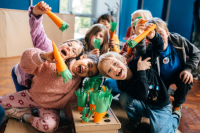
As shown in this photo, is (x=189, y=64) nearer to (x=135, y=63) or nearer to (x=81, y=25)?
(x=135, y=63)

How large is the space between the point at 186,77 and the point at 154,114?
35 cm

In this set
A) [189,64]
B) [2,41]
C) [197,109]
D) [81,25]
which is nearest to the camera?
[189,64]

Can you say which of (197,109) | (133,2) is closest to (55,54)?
(197,109)

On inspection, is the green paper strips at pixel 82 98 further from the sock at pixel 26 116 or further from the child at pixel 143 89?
the sock at pixel 26 116

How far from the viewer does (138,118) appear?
108 centimetres

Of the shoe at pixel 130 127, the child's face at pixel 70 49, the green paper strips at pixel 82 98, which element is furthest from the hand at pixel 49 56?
the shoe at pixel 130 127

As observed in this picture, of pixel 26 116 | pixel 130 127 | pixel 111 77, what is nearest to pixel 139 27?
pixel 111 77

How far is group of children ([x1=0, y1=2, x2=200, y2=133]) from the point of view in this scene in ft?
3.15

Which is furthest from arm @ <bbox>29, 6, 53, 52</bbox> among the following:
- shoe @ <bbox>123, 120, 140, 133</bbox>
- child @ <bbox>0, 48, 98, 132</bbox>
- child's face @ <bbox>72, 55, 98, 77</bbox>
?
shoe @ <bbox>123, 120, 140, 133</bbox>

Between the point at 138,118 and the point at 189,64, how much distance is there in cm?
50

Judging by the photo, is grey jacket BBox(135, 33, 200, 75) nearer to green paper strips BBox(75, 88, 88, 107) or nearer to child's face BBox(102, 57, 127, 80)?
child's face BBox(102, 57, 127, 80)

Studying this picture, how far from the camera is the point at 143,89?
944 mm

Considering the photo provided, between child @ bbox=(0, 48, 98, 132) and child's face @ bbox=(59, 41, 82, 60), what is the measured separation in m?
0.05

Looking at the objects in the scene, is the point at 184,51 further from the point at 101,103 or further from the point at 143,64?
the point at 101,103
